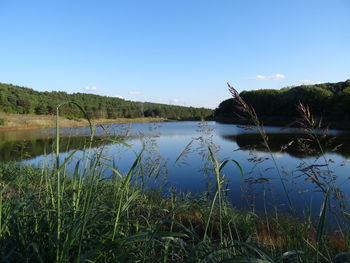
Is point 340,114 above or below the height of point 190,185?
above

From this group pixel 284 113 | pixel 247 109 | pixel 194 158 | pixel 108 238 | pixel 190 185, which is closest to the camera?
pixel 108 238

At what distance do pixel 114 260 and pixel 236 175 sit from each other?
357 inches

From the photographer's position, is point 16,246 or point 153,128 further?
point 153,128

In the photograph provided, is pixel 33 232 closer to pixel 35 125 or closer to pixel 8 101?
pixel 35 125

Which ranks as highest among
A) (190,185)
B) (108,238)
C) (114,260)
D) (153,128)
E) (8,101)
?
(8,101)

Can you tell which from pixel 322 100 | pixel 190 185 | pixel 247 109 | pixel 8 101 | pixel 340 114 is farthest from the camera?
pixel 8 101

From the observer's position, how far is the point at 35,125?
46.3 m

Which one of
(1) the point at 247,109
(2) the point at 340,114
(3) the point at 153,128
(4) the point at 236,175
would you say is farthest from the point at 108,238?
(2) the point at 340,114

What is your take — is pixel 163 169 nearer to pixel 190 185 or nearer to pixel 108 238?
pixel 108 238

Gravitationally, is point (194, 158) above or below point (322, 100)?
below

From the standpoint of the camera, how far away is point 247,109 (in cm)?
162

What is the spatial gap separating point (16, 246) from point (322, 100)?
50.4 m

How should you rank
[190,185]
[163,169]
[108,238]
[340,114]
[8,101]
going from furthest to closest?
[8,101] < [340,114] < [190,185] < [163,169] < [108,238]

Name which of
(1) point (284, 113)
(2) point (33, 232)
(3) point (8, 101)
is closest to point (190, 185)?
(2) point (33, 232)
